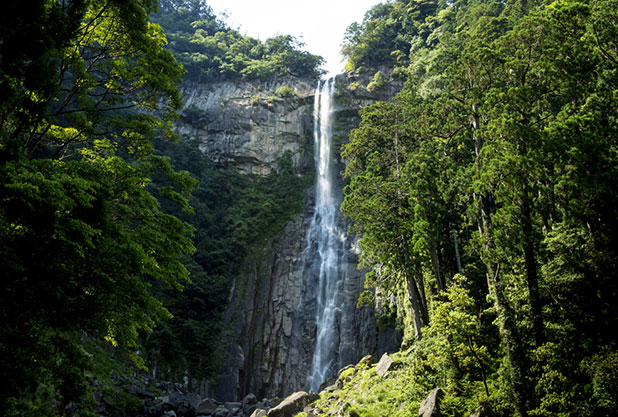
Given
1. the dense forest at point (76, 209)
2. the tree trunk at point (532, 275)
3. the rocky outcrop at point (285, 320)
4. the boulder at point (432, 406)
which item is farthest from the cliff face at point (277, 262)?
the dense forest at point (76, 209)

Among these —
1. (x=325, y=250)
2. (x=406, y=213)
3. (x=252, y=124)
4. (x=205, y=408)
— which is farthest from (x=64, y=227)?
(x=252, y=124)

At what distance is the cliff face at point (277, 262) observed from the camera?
24.2 metres

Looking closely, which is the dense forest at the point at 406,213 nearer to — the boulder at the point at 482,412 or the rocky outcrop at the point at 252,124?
the boulder at the point at 482,412

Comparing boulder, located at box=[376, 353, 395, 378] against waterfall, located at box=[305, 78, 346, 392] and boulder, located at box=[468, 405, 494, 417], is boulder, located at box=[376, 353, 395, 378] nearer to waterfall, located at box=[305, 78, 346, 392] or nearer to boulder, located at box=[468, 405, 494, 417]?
boulder, located at box=[468, 405, 494, 417]

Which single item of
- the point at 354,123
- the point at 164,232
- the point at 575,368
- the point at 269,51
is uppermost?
the point at 269,51

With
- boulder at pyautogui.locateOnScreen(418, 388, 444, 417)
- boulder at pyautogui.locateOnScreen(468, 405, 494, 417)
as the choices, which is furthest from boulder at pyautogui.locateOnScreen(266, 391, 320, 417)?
boulder at pyautogui.locateOnScreen(468, 405, 494, 417)

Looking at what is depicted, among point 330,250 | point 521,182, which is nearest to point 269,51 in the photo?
point 330,250

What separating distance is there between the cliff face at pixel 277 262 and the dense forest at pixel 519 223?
1017 cm

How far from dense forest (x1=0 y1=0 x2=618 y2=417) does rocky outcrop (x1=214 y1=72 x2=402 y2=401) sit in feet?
14.6

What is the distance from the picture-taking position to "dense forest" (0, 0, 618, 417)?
627 cm

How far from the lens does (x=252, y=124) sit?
36844mm

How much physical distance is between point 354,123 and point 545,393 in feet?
97.4

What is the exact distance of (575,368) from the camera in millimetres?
9125

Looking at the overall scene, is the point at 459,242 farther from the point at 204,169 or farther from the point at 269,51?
the point at 269,51
